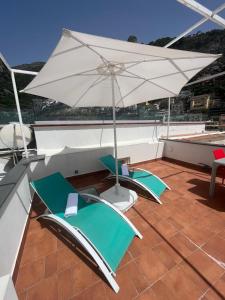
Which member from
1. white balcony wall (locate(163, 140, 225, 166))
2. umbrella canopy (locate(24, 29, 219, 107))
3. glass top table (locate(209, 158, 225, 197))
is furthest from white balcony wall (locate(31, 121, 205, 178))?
glass top table (locate(209, 158, 225, 197))

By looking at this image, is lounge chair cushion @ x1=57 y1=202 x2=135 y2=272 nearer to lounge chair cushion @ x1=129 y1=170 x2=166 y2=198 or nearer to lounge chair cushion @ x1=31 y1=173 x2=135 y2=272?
lounge chair cushion @ x1=31 y1=173 x2=135 y2=272

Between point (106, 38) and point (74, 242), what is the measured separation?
2.52 m

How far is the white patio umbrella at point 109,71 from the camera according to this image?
157 cm

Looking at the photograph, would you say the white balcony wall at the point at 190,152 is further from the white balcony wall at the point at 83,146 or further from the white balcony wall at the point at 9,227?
the white balcony wall at the point at 9,227

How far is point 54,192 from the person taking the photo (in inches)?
108

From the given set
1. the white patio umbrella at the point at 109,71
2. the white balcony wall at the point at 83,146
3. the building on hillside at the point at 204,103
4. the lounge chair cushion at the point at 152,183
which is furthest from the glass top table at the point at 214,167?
the building on hillside at the point at 204,103

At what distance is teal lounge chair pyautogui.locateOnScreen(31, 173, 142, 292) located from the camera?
168 centimetres

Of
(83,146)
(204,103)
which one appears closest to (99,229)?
(83,146)

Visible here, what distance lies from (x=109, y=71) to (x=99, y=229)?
244cm

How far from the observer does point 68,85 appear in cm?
284

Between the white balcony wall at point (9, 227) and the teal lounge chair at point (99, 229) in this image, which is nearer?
the white balcony wall at point (9, 227)

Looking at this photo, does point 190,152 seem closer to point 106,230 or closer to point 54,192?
point 106,230

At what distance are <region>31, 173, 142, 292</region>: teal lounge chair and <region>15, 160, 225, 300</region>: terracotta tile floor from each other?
0.14m

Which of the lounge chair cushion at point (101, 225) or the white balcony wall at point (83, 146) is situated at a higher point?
the white balcony wall at point (83, 146)
